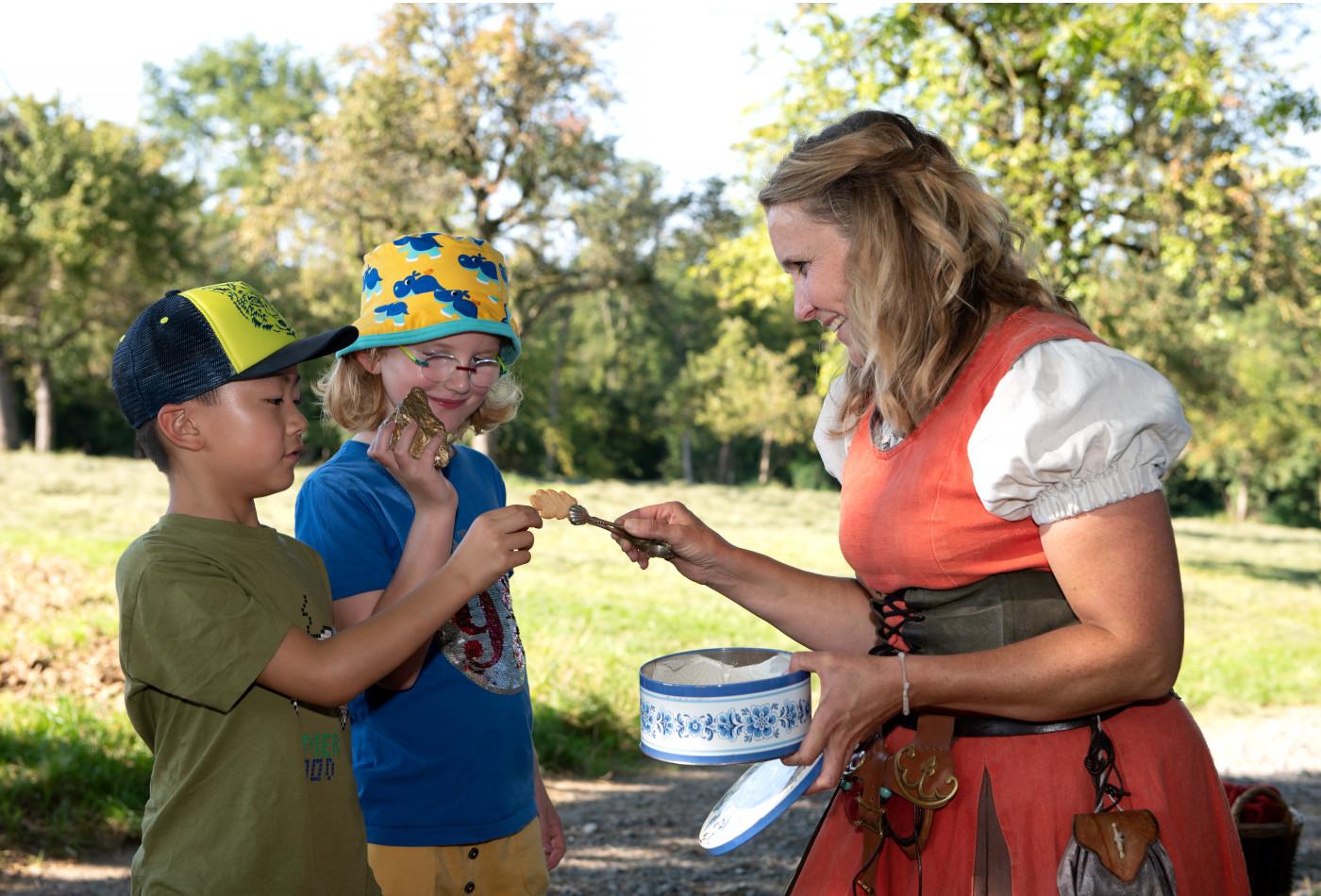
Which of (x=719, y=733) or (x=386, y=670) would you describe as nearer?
(x=719, y=733)

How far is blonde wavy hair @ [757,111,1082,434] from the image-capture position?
1.89 meters

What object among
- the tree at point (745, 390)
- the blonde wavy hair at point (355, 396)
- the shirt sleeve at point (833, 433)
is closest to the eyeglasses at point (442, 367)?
the blonde wavy hair at point (355, 396)

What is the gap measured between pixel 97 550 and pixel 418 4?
15138 mm

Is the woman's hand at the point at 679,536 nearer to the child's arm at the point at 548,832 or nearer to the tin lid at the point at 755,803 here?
the tin lid at the point at 755,803

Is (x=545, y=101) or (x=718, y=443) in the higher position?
(x=545, y=101)

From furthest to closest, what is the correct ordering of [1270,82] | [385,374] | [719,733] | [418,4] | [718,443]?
[718,443]
[418,4]
[1270,82]
[385,374]
[719,733]

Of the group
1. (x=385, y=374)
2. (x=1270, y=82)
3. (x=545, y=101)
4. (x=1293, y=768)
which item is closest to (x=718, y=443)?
(x=545, y=101)

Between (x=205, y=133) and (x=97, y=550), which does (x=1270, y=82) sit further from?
(x=205, y=133)

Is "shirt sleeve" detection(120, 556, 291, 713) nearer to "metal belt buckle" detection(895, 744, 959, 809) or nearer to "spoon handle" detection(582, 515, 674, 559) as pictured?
"spoon handle" detection(582, 515, 674, 559)

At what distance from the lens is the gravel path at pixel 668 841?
455cm

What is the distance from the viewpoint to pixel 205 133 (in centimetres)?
4769

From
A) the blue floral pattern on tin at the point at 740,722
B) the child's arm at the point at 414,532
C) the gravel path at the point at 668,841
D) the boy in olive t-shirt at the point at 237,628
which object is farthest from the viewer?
the gravel path at the point at 668,841

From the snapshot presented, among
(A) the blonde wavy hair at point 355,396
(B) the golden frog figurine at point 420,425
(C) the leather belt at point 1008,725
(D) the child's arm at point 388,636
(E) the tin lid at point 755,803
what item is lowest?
(E) the tin lid at point 755,803

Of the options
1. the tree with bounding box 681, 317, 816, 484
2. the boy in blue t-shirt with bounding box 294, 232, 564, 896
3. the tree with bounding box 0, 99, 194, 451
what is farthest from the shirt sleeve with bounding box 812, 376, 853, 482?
the tree with bounding box 681, 317, 816, 484
